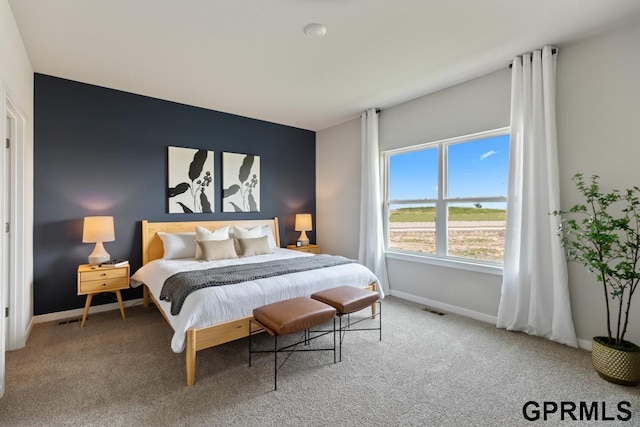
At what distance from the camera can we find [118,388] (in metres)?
2.10

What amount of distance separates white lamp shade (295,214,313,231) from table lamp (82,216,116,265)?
262cm

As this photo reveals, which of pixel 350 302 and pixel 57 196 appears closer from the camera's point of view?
pixel 350 302

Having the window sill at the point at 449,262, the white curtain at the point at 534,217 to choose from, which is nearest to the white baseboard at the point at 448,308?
the white curtain at the point at 534,217

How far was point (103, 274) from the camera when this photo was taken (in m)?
3.26

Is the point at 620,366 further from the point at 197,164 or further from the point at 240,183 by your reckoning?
the point at 197,164

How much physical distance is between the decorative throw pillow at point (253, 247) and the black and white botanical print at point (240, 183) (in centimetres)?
88

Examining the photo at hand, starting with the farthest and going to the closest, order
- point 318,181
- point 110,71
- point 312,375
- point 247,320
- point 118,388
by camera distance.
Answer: point 318,181, point 110,71, point 247,320, point 312,375, point 118,388

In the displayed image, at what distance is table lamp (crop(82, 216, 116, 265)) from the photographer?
3.25 m

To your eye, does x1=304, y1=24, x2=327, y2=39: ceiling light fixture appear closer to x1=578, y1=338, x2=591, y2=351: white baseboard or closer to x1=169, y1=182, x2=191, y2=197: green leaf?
x1=169, y1=182, x2=191, y2=197: green leaf

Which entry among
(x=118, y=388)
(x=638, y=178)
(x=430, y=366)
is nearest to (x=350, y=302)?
(x=430, y=366)

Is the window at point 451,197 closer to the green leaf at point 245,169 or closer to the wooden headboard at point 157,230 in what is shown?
Answer: the green leaf at point 245,169

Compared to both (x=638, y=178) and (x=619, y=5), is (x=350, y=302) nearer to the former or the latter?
(x=638, y=178)

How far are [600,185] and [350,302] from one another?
94.2 inches

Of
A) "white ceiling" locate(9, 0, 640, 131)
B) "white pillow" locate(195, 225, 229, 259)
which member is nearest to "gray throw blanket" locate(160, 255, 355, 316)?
"white pillow" locate(195, 225, 229, 259)
